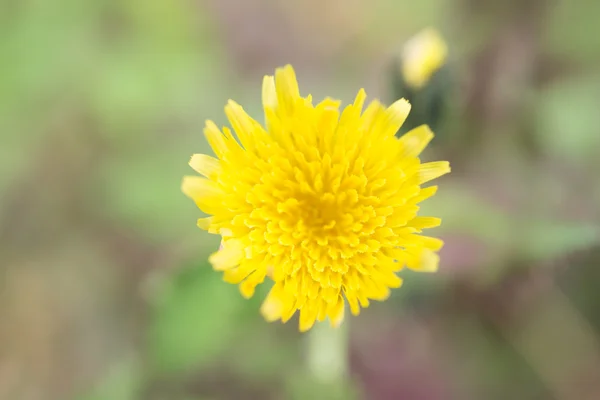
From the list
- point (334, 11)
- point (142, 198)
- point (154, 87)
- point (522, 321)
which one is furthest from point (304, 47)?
point (522, 321)

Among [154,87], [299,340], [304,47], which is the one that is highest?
[304,47]

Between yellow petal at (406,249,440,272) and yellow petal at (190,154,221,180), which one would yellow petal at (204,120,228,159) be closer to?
yellow petal at (190,154,221,180)

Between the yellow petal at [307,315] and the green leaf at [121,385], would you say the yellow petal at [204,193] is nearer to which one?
the yellow petal at [307,315]

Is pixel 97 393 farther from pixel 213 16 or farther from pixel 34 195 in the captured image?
pixel 213 16

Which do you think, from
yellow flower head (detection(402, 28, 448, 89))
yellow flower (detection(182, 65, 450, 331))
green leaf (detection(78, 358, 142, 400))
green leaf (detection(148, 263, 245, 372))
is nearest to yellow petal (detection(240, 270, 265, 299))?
yellow flower (detection(182, 65, 450, 331))


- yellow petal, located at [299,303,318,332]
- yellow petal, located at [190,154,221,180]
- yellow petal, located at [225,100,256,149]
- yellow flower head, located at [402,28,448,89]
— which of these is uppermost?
yellow flower head, located at [402,28,448,89]

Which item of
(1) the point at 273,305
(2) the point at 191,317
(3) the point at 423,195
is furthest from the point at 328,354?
(3) the point at 423,195
